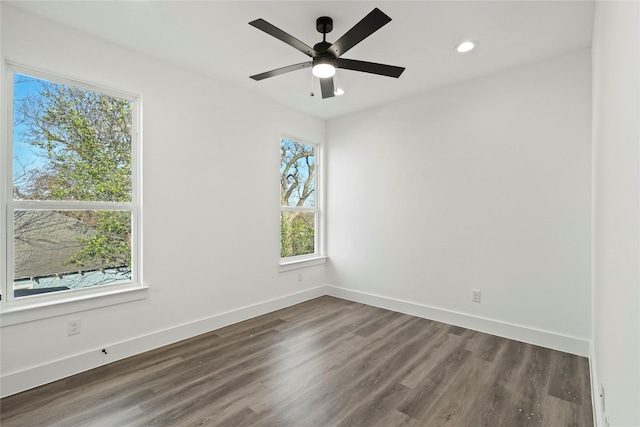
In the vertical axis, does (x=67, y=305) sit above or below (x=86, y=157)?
below

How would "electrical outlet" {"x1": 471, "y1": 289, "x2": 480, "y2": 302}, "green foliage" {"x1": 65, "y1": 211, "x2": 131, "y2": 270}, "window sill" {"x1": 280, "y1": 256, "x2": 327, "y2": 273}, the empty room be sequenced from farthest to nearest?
"window sill" {"x1": 280, "y1": 256, "x2": 327, "y2": 273} < "electrical outlet" {"x1": 471, "y1": 289, "x2": 480, "y2": 302} < "green foliage" {"x1": 65, "y1": 211, "x2": 131, "y2": 270} < the empty room

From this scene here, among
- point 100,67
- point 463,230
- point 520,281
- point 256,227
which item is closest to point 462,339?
point 520,281

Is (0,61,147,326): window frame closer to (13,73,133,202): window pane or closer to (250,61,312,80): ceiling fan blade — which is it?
(13,73,133,202): window pane

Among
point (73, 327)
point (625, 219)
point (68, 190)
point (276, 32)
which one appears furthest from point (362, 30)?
point (73, 327)

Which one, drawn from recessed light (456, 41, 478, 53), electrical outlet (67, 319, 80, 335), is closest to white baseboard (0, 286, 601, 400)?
electrical outlet (67, 319, 80, 335)

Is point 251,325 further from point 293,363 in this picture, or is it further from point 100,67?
point 100,67

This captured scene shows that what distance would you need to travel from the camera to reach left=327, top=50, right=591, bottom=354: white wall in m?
2.82

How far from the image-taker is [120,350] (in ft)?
8.75

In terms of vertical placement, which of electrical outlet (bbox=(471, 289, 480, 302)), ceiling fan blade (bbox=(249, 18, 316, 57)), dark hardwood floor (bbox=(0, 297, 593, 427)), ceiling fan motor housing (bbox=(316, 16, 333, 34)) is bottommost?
dark hardwood floor (bbox=(0, 297, 593, 427))

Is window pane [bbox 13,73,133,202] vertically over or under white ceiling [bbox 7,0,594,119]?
under

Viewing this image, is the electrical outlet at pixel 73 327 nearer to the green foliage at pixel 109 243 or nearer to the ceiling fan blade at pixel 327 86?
the green foliage at pixel 109 243

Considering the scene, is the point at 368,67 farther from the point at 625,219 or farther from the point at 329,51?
the point at 625,219

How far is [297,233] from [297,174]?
0.87 meters

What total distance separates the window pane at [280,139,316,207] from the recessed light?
2.39 metres
